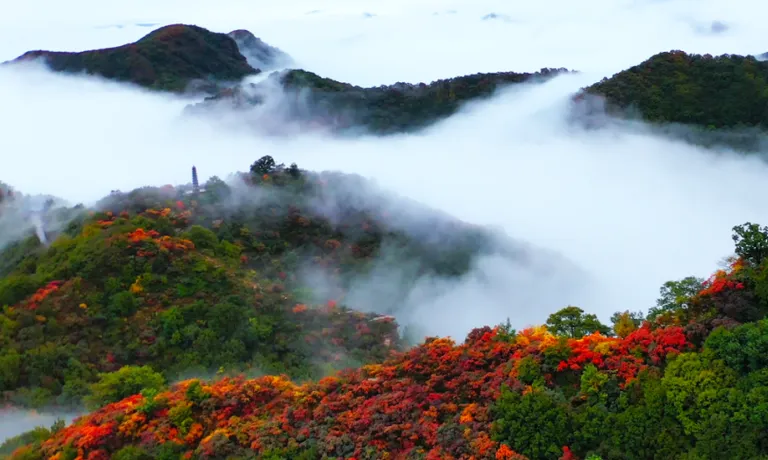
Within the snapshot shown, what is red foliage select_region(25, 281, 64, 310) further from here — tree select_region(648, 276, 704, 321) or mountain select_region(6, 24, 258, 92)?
mountain select_region(6, 24, 258, 92)

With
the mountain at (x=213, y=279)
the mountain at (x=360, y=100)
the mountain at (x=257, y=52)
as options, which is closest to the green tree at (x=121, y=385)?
the mountain at (x=213, y=279)

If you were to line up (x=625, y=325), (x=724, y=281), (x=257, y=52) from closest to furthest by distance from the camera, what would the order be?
(x=724, y=281)
(x=625, y=325)
(x=257, y=52)

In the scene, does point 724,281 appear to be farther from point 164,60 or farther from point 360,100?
point 164,60

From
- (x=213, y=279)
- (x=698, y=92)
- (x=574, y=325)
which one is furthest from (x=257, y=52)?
(x=574, y=325)

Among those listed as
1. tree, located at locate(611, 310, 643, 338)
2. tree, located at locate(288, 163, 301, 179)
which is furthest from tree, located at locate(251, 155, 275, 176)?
tree, located at locate(611, 310, 643, 338)

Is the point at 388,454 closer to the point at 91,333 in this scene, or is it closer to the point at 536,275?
the point at 91,333

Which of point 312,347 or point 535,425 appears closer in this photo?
point 535,425

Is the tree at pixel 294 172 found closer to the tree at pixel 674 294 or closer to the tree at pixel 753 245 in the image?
the tree at pixel 674 294

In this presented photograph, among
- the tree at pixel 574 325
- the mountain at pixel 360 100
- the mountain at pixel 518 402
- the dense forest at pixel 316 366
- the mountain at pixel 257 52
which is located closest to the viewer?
the mountain at pixel 518 402

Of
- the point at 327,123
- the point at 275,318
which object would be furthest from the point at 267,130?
the point at 275,318
